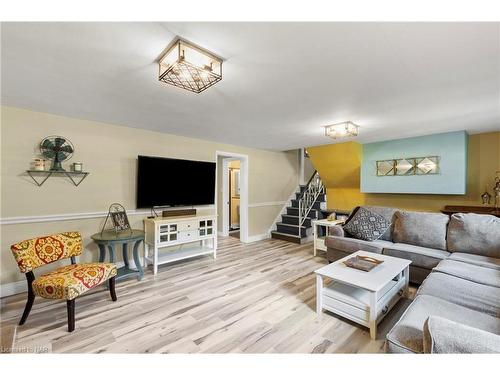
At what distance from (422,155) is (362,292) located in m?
3.02

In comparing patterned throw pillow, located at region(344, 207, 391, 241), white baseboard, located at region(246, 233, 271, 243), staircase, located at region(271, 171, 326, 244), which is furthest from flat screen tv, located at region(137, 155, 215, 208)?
patterned throw pillow, located at region(344, 207, 391, 241)

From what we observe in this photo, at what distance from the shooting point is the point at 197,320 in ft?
6.83

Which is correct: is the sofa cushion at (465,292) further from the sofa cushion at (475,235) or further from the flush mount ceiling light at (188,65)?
the flush mount ceiling light at (188,65)

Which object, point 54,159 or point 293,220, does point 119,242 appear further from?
point 293,220

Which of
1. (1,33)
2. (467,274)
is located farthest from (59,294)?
(467,274)

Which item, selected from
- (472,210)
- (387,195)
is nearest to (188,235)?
(387,195)

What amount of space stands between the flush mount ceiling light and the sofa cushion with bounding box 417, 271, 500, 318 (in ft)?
7.54

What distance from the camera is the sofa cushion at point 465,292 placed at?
1530 mm

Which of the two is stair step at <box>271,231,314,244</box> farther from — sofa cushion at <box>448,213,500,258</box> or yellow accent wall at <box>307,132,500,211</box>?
sofa cushion at <box>448,213,500,258</box>

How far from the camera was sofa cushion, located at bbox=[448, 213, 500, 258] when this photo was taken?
2520 mm

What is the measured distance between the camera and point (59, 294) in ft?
6.22

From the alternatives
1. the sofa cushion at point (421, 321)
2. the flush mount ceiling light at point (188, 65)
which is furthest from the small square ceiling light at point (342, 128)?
the sofa cushion at point (421, 321)
